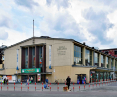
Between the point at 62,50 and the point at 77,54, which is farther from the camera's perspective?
the point at 77,54

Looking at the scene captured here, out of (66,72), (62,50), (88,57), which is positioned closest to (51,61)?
(62,50)

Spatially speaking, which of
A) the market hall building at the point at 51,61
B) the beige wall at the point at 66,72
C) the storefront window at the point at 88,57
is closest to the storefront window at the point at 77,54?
the market hall building at the point at 51,61

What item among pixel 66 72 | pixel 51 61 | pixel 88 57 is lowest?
pixel 66 72

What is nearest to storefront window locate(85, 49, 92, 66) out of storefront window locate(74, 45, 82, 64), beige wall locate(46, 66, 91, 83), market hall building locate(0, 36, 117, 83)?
market hall building locate(0, 36, 117, 83)

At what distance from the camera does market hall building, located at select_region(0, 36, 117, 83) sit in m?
44.5

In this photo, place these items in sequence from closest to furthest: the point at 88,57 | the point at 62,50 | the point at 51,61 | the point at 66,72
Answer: the point at 66,72 → the point at 62,50 → the point at 51,61 → the point at 88,57

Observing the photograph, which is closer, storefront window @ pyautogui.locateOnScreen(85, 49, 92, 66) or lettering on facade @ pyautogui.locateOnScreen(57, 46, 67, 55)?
lettering on facade @ pyautogui.locateOnScreen(57, 46, 67, 55)

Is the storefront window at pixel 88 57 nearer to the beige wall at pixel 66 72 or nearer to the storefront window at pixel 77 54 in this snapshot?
the storefront window at pixel 77 54

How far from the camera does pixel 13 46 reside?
183ft

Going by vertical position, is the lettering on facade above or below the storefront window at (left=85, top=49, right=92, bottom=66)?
above

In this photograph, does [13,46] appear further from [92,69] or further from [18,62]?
[92,69]

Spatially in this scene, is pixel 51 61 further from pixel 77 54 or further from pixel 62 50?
pixel 77 54

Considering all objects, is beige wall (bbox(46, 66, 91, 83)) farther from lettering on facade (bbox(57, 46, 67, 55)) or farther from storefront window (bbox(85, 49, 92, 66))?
storefront window (bbox(85, 49, 92, 66))

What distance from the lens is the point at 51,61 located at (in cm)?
4703
